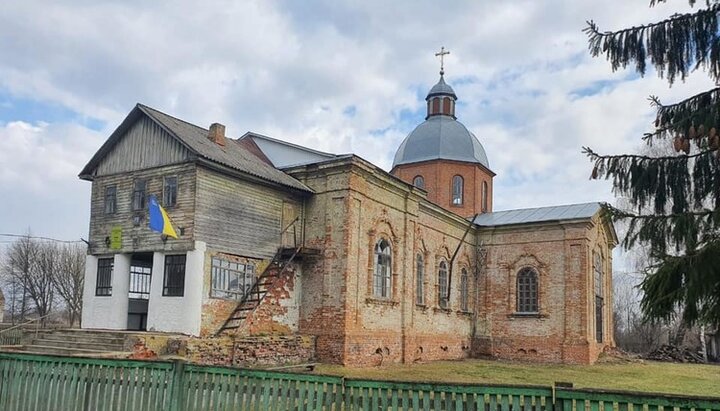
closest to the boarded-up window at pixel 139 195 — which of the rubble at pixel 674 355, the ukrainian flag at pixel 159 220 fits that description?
the ukrainian flag at pixel 159 220

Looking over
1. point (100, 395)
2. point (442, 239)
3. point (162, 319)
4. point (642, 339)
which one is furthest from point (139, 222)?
point (642, 339)

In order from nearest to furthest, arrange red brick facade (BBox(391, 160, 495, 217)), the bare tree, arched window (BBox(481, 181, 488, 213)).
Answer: red brick facade (BBox(391, 160, 495, 217))
arched window (BBox(481, 181, 488, 213))
the bare tree

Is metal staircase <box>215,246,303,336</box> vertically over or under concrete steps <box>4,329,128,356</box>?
over

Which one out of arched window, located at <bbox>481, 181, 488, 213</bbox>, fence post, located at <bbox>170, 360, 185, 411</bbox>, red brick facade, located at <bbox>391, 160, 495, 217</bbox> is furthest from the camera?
arched window, located at <bbox>481, 181, 488, 213</bbox>

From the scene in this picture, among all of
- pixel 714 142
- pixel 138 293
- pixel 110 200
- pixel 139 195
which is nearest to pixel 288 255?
pixel 139 195

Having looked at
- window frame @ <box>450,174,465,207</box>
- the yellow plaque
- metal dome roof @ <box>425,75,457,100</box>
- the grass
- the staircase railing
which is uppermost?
metal dome roof @ <box>425,75,457,100</box>

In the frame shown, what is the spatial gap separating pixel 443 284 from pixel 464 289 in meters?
2.28

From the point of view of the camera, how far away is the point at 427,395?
19.9 ft

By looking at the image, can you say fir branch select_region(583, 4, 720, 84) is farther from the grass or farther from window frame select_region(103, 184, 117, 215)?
window frame select_region(103, 184, 117, 215)

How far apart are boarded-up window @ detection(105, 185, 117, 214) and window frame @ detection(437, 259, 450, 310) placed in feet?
40.9

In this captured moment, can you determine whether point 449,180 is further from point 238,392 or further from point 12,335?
point 238,392

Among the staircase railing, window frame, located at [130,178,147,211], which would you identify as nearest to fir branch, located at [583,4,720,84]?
window frame, located at [130,178,147,211]

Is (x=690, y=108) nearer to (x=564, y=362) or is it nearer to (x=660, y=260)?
(x=660, y=260)

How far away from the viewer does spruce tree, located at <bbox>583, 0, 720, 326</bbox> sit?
6180mm
